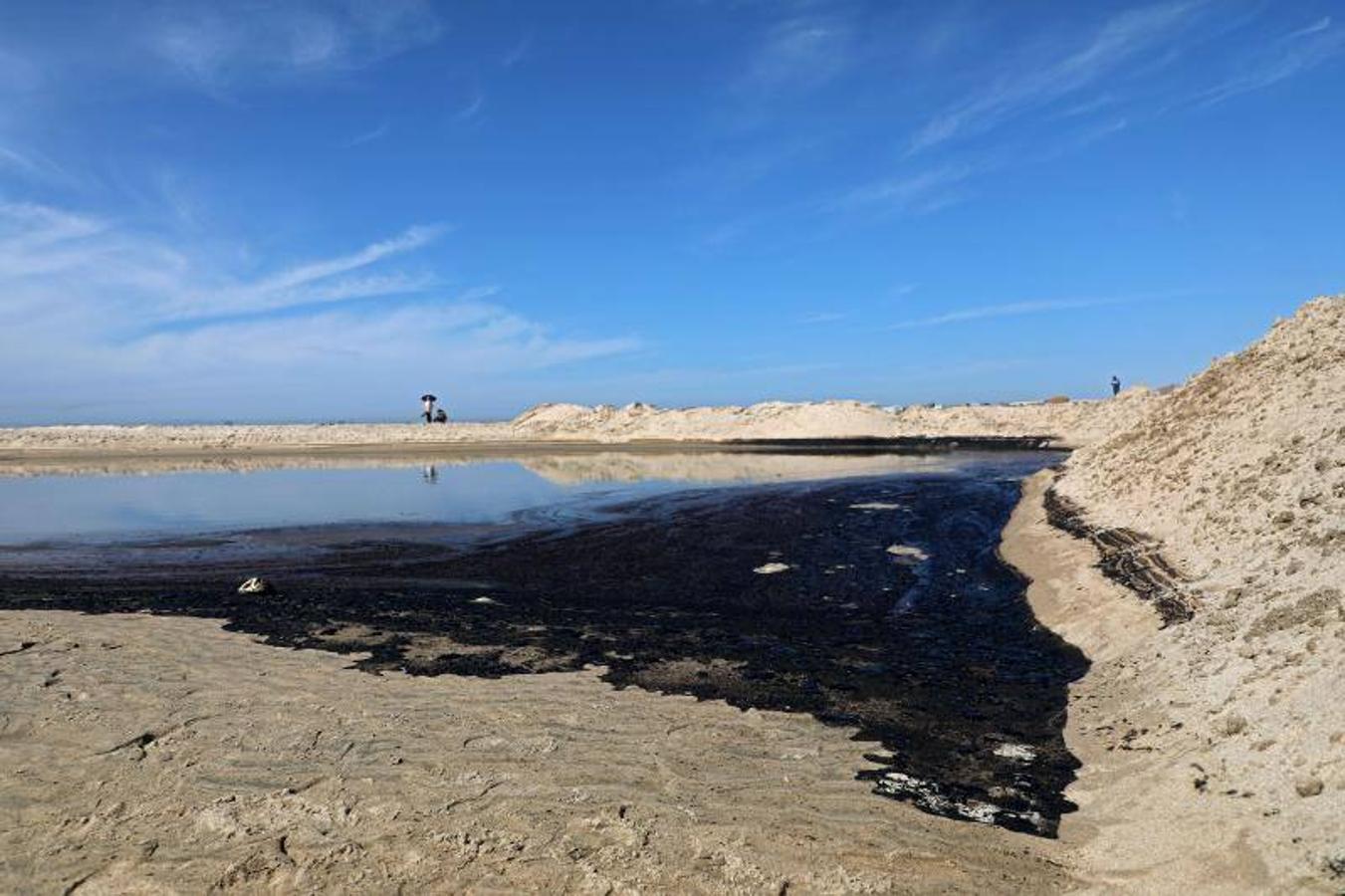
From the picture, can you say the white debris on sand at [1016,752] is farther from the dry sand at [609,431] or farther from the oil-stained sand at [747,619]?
the dry sand at [609,431]

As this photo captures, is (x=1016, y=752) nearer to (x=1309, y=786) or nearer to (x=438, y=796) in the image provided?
(x=1309, y=786)

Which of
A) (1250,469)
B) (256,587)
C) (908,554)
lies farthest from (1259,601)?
(256,587)

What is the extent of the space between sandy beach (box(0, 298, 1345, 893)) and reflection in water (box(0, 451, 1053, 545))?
45.1 ft

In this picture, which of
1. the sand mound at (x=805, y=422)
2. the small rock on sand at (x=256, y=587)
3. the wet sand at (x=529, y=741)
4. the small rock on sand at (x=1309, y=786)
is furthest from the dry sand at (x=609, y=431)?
the small rock on sand at (x=1309, y=786)

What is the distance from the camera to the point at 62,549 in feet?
66.2

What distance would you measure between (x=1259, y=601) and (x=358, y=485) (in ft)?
111

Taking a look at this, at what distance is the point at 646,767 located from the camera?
22.8ft

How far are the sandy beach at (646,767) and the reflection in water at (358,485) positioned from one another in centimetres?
1374

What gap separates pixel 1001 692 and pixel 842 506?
1644 cm

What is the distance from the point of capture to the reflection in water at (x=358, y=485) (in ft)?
82.6

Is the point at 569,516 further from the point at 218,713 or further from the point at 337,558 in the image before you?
the point at 218,713

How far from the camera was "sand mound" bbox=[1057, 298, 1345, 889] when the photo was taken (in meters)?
5.81

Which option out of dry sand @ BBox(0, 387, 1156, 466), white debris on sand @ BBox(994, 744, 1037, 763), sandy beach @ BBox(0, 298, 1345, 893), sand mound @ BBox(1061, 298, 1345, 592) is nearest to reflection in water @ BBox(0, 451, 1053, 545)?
dry sand @ BBox(0, 387, 1156, 466)

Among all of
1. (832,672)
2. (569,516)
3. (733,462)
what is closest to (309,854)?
(832,672)
